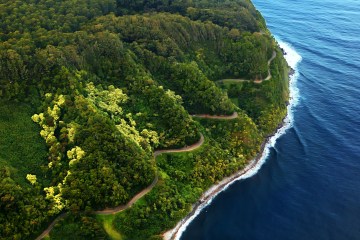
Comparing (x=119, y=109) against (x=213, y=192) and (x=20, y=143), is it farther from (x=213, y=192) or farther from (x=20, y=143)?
(x=213, y=192)

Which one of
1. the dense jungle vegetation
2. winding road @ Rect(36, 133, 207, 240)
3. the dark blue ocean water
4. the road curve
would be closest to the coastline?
the dark blue ocean water

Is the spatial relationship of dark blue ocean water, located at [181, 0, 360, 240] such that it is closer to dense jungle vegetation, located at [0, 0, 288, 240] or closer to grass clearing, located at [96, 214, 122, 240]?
dense jungle vegetation, located at [0, 0, 288, 240]

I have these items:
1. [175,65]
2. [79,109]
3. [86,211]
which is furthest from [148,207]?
[175,65]

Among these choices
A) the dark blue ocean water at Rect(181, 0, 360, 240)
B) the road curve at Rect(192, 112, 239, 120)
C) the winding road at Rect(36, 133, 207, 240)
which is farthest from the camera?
the road curve at Rect(192, 112, 239, 120)

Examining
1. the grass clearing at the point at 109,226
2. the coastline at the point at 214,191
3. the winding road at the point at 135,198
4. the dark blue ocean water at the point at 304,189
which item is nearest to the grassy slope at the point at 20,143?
the winding road at the point at 135,198

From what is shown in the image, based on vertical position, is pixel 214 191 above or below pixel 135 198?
below

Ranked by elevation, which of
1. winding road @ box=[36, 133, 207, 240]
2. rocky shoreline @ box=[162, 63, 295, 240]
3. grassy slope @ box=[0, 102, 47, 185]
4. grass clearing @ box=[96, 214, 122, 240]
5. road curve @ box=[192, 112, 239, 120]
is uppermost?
grassy slope @ box=[0, 102, 47, 185]

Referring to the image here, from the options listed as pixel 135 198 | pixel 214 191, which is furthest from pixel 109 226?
pixel 214 191
